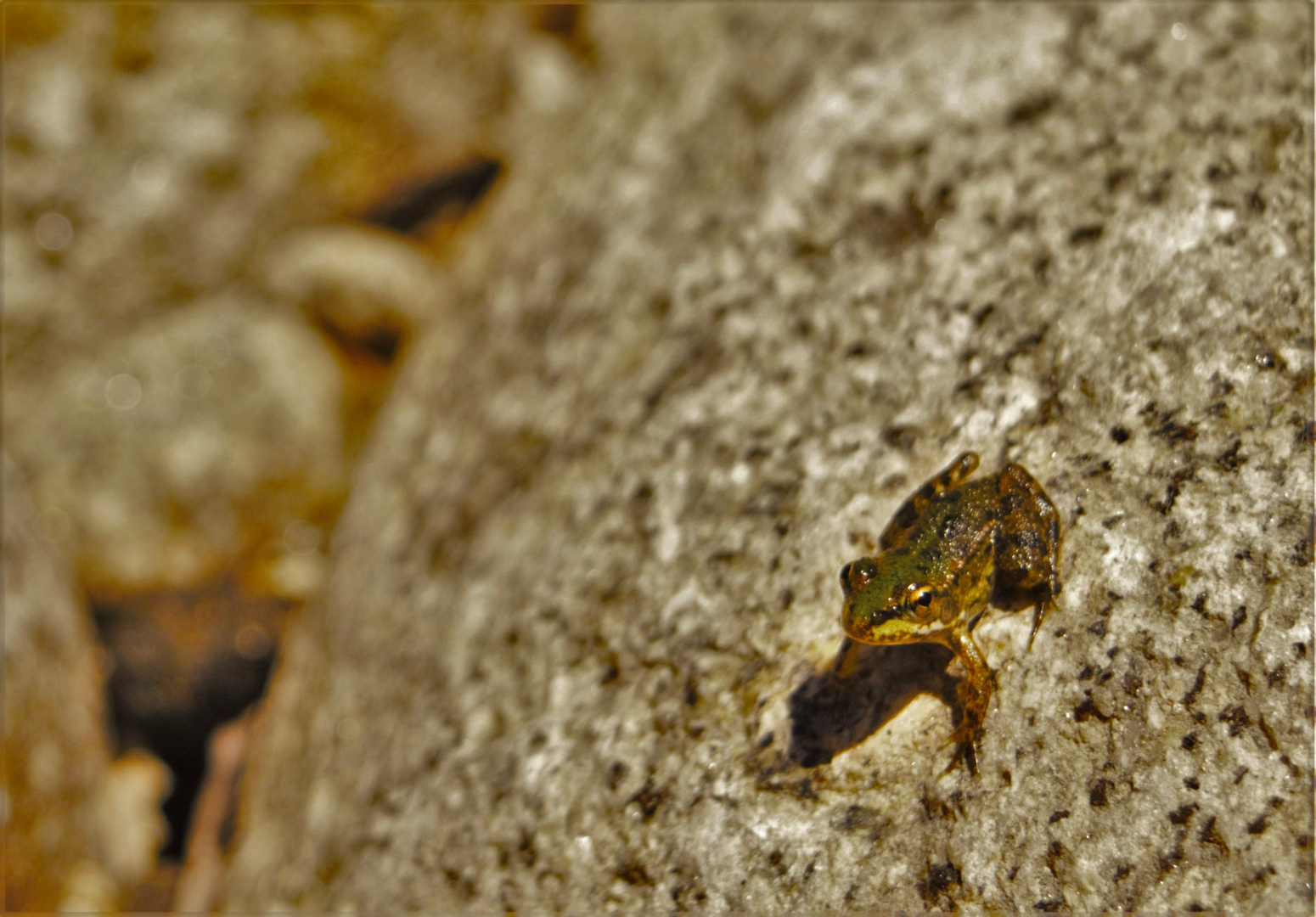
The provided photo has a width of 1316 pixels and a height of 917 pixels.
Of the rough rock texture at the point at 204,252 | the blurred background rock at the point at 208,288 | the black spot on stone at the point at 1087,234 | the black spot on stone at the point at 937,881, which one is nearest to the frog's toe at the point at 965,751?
the black spot on stone at the point at 937,881

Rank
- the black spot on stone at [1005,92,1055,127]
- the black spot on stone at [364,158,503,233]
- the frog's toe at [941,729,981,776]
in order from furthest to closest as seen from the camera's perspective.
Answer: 1. the black spot on stone at [364,158,503,233]
2. the black spot on stone at [1005,92,1055,127]
3. the frog's toe at [941,729,981,776]

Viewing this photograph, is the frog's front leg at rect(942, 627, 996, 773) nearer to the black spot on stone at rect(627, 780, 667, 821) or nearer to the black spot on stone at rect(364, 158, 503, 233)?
the black spot on stone at rect(627, 780, 667, 821)

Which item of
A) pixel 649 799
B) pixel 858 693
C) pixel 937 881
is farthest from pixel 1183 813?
pixel 649 799

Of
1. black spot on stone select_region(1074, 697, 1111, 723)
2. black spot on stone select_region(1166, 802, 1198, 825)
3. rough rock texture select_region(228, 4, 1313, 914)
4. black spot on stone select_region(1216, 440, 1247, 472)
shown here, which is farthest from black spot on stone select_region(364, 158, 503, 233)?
black spot on stone select_region(1166, 802, 1198, 825)

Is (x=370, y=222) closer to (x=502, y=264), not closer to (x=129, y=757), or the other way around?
(x=502, y=264)

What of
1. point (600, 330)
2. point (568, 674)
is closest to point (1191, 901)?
point (568, 674)

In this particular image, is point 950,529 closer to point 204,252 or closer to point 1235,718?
point 1235,718
